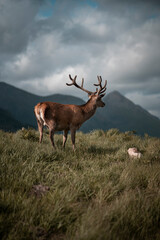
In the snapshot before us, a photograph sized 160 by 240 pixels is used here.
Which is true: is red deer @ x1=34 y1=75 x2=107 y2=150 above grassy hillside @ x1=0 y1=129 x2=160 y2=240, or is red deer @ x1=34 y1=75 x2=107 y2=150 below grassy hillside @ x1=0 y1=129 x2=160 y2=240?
above

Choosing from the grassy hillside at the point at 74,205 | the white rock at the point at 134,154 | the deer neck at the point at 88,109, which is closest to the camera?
the grassy hillside at the point at 74,205

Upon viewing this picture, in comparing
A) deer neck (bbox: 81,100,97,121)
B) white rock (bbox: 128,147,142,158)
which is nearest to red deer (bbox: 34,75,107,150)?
deer neck (bbox: 81,100,97,121)

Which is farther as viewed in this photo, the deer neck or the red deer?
the deer neck

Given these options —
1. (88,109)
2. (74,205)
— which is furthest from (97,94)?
(74,205)

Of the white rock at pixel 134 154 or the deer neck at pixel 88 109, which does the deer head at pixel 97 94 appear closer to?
the deer neck at pixel 88 109

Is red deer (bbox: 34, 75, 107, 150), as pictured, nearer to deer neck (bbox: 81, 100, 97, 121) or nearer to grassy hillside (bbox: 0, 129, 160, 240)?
deer neck (bbox: 81, 100, 97, 121)

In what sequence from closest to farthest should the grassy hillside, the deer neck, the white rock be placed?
the grassy hillside
the white rock
the deer neck

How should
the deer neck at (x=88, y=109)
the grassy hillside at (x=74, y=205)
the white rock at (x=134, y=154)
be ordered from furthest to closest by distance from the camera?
the deer neck at (x=88, y=109) → the white rock at (x=134, y=154) → the grassy hillside at (x=74, y=205)

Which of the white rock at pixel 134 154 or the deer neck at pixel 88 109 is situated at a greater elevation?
the deer neck at pixel 88 109

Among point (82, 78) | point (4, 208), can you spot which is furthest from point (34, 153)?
point (82, 78)

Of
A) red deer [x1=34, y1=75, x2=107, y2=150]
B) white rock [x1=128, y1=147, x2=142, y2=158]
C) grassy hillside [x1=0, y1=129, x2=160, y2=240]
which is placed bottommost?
grassy hillside [x1=0, y1=129, x2=160, y2=240]

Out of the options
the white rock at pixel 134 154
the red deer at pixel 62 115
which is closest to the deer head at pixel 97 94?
the red deer at pixel 62 115

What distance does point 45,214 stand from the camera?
2.25m

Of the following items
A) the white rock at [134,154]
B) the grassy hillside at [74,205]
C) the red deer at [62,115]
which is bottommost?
the grassy hillside at [74,205]
